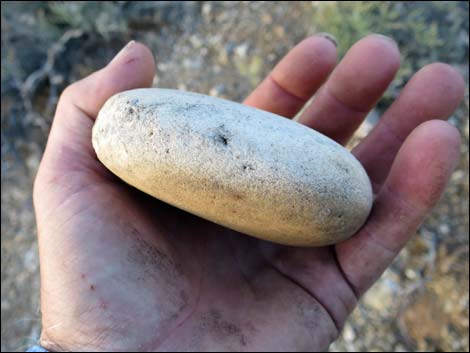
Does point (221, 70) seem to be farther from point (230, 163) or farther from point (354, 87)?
point (230, 163)

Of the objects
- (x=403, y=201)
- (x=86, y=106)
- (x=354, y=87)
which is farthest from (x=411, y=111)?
(x=86, y=106)

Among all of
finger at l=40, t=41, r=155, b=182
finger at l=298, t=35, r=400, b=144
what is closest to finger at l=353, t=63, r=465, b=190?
finger at l=298, t=35, r=400, b=144

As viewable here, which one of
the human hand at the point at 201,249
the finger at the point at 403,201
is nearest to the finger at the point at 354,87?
the human hand at the point at 201,249

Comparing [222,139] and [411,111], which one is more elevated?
[222,139]

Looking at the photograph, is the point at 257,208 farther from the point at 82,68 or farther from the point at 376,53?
the point at 82,68

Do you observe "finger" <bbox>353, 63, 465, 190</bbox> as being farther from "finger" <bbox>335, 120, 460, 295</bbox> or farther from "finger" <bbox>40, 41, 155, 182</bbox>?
"finger" <bbox>40, 41, 155, 182</bbox>

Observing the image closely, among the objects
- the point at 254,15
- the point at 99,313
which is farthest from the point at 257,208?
the point at 254,15
